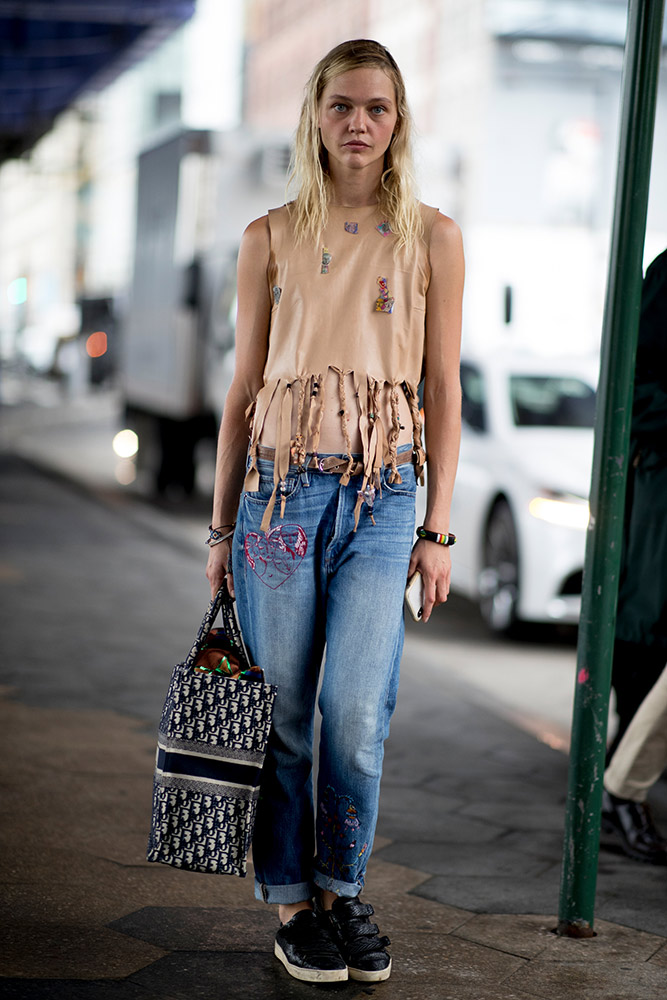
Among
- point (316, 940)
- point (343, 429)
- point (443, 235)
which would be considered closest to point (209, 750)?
point (316, 940)

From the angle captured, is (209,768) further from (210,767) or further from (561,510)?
(561,510)

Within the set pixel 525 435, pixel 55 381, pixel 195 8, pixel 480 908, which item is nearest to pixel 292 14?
pixel 55 381

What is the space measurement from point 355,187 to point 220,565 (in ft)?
2.97

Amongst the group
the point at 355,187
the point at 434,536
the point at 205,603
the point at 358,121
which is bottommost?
the point at 205,603

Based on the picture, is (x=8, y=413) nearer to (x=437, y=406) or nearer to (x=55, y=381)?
(x=55, y=381)

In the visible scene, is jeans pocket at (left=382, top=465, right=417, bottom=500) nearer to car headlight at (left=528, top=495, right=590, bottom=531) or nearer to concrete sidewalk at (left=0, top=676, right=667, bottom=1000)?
concrete sidewalk at (left=0, top=676, right=667, bottom=1000)

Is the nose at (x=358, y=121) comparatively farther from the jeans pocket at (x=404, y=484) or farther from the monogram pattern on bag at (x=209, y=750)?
the monogram pattern on bag at (x=209, y=750)

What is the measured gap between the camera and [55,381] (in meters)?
47.0

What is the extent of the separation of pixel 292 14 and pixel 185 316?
4794 centimetres

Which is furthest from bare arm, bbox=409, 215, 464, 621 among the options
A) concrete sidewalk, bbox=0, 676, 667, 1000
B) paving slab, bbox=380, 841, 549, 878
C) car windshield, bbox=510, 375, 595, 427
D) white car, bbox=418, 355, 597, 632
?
car windshield, bbox=510, 375, 595, 427

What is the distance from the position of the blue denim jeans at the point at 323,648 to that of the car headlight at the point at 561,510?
4.77 meters

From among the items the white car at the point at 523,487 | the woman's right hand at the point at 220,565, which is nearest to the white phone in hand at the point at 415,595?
the woman's right hand at the point at 220,565

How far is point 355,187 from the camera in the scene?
3057 mm

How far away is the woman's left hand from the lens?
3.14 m
